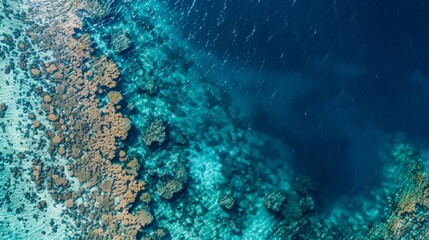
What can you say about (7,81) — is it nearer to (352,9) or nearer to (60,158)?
(60,158)

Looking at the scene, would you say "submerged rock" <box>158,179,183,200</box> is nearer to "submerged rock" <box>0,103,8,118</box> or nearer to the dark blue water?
the dark blue water

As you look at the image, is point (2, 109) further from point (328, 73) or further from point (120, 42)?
point (328, 73)

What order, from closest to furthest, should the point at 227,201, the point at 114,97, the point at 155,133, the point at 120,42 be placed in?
the point at 227,201 → the point at 155,133 → the point at 114,97 → the point at 120,42

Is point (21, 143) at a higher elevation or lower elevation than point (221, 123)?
lower

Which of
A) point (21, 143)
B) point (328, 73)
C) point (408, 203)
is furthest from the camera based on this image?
point (328, 73)

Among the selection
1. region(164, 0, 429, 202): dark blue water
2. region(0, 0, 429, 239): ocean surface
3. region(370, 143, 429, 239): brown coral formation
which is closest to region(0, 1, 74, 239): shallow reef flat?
region(0, 0, 429, 239): ocean surface

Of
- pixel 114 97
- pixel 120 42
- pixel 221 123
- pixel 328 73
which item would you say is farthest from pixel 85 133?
pixel 328 73

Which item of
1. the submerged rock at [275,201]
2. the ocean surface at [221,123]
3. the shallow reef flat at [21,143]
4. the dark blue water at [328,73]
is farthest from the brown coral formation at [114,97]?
the submerged rock at [275,201]

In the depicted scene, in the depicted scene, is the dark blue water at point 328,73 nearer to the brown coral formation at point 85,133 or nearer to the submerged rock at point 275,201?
the submerged rock at point 275,201
